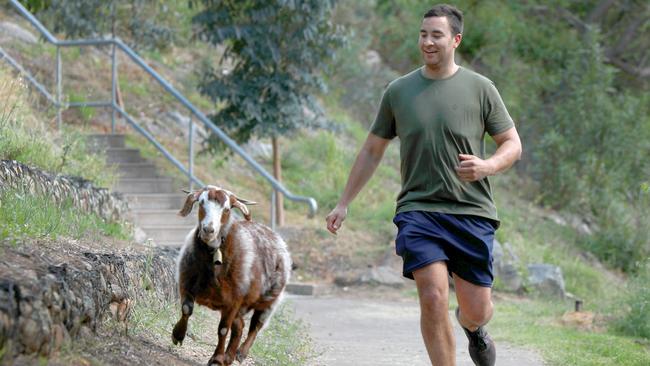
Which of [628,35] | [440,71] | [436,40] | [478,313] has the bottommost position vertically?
[478,313]

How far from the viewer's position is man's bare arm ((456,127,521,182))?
629 centimetres

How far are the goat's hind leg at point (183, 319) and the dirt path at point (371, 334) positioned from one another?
5.98 feet

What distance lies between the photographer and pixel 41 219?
307 inches

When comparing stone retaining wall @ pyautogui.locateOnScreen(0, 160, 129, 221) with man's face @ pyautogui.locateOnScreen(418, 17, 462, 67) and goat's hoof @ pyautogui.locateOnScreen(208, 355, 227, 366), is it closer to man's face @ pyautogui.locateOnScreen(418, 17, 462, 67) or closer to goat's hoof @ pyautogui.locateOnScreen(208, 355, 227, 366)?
goat's hoof @ pyautogui.locateOnScreen(208, 355, 227, 366)

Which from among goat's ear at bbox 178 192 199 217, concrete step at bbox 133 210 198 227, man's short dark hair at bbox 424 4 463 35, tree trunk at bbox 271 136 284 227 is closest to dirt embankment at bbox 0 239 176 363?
goat's ear at bbox 178 192 199 217

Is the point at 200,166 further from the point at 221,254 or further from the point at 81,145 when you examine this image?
the point at 221,254

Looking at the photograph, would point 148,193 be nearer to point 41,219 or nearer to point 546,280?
point 546,280

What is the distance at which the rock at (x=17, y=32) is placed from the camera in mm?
20766

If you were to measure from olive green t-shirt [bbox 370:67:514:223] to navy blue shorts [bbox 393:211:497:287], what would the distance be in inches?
2.2

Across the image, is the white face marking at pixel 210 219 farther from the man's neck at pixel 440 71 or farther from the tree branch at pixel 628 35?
the tree branch at pixel 628 35

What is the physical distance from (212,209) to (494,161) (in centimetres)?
203

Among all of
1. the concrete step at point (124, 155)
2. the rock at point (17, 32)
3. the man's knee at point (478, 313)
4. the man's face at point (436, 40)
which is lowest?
the man's knee at point (478, 313)

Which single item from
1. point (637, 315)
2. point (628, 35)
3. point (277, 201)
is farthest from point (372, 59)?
point (637, 315)

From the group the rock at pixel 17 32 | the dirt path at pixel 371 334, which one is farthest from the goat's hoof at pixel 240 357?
the rock at pixel 17 32
